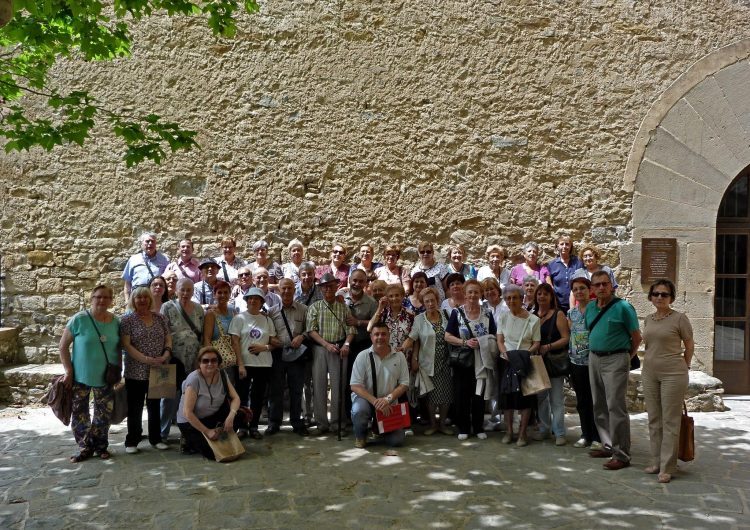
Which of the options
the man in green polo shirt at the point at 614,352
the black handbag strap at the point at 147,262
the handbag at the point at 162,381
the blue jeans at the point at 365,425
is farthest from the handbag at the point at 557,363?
the black handbag strap at the point at 147,262

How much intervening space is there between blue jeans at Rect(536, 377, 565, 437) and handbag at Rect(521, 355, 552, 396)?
0.69 feet

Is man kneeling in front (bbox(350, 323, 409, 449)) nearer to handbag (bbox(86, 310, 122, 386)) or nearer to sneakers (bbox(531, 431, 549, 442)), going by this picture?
sneakers (bbox(531, 431, 549, 442))

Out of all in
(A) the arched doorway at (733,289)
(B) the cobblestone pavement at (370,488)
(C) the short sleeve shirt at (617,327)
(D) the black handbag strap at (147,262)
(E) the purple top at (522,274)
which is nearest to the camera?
(B) the cobblestone pavement at (370,488)

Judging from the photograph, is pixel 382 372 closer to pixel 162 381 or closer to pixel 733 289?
pixel 162 381

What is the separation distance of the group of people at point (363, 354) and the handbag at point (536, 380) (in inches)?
2.1

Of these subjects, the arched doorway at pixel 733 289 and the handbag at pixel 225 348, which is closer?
the handbag at pixel 225 348

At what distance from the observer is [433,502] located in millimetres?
4078

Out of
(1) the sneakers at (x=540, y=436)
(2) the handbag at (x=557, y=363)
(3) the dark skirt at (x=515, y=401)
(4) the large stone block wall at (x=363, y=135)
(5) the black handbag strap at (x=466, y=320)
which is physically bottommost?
(1) the sneakers at (x=540, y=436)

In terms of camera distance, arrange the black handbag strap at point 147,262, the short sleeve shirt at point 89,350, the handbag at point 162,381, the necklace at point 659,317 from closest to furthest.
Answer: the necklace at point 659,317
the short sleeve shirt at point 89,350
the handbag at point 162,381
the black handbag strap at point 147,262

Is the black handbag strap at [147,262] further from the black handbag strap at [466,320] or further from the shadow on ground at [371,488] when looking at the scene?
the black handbag strap at [466,320]

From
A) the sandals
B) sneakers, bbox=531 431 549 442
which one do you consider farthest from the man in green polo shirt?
the sandals

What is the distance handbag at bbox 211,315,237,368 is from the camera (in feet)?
17.9

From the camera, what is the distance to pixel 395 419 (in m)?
5.29

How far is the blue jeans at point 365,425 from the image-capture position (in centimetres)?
532
